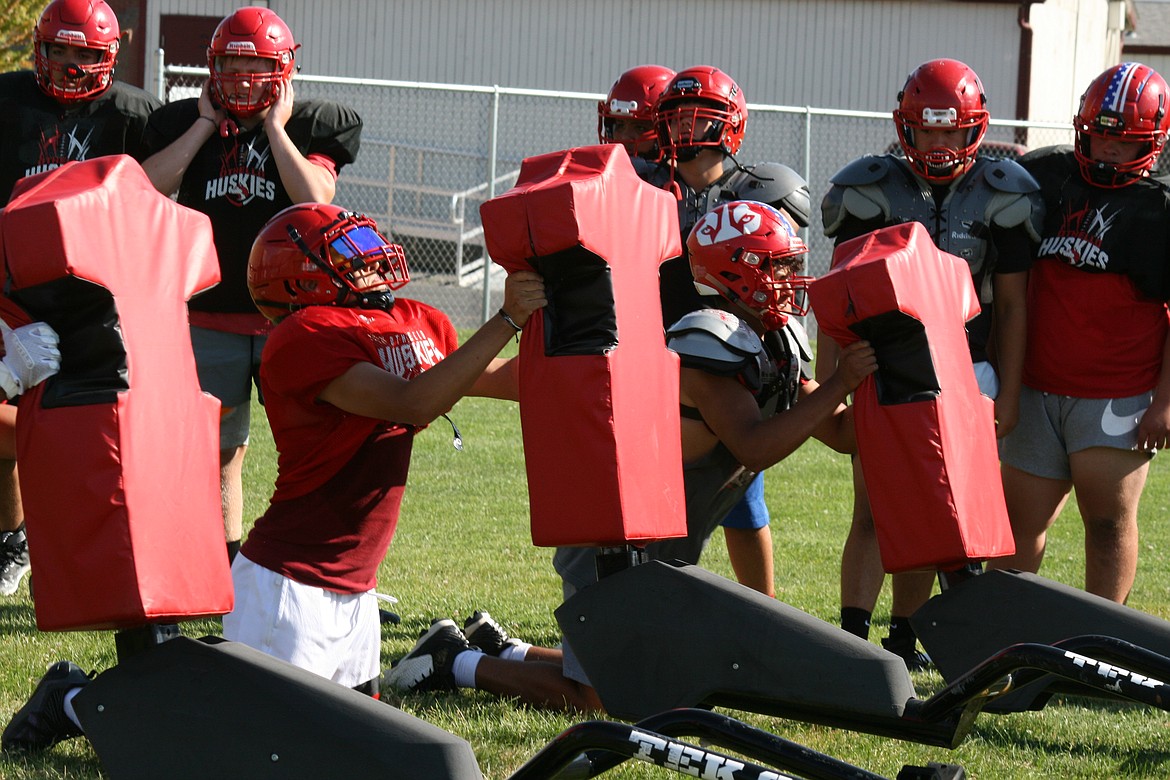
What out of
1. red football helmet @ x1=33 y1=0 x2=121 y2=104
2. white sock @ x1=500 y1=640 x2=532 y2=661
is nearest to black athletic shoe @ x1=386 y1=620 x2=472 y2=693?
white sock @ x1=500 y1=640 x2=532 y2=661

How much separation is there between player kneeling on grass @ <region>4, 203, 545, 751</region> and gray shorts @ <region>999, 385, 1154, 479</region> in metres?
2.08

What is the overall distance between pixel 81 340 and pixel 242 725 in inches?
29.2

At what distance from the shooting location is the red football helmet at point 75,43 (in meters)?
5.41

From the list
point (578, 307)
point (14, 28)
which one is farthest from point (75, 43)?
point (14, 28)

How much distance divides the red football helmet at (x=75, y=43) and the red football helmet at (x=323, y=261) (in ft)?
7.51

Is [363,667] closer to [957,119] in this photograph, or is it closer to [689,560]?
[689,560]

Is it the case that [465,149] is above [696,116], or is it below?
above

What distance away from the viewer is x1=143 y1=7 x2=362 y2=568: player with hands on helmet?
5531 mm

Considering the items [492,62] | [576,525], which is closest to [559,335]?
[576,525]

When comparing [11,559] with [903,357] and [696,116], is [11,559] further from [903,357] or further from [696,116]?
[903,357]

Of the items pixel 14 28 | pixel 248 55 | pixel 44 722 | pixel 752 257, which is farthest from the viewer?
pixel 14 28

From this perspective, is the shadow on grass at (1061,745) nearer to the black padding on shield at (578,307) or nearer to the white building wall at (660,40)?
the black padding on shield at (578,307)

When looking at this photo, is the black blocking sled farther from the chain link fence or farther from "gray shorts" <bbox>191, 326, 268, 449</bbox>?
the chain link fence

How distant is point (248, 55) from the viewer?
5.54 m
